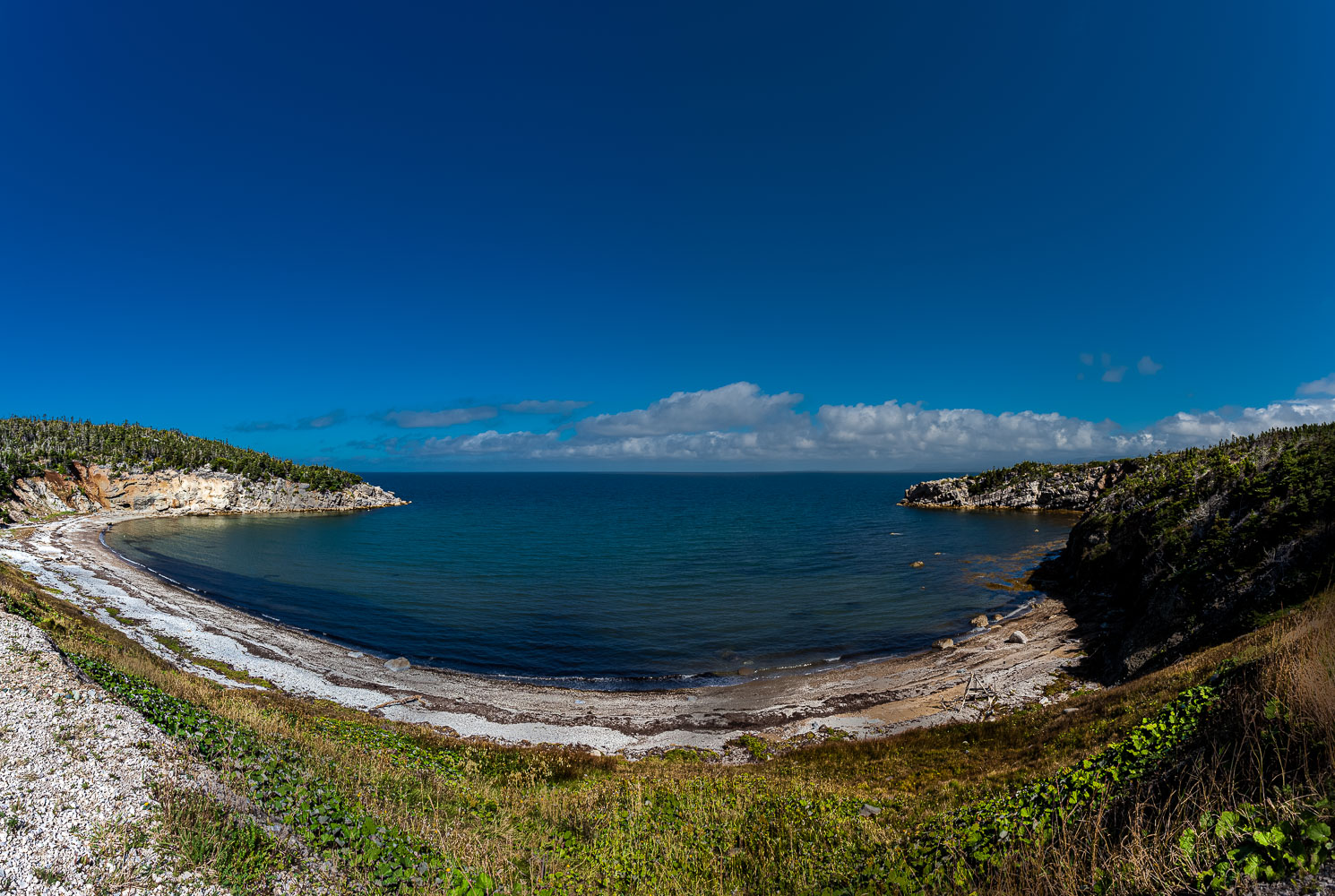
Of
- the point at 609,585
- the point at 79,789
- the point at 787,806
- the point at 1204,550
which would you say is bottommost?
the point at 609,585

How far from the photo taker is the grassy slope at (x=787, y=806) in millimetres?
6879

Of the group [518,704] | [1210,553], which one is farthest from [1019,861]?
[1210,553]

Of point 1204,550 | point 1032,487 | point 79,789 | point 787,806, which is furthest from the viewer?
point 1032,487

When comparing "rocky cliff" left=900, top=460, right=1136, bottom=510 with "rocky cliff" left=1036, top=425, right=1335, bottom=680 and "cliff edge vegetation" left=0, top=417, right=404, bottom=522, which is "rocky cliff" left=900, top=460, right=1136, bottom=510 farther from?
"cliff edge vegetation" left=0, top=417, right=404, bottom=522

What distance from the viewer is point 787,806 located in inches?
470

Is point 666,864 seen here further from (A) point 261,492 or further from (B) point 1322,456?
(A) point 261,492

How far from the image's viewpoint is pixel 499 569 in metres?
58.5

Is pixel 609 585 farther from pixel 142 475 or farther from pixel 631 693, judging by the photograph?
pixel 142 475

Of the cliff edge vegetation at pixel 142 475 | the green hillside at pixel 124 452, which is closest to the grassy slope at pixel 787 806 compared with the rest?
the cliff edge vegetation at pixel 142 475

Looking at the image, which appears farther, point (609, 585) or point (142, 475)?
point (142, 475)

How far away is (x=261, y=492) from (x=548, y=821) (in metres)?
139

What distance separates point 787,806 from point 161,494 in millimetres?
135413

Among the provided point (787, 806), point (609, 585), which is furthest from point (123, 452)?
point (787, 806)

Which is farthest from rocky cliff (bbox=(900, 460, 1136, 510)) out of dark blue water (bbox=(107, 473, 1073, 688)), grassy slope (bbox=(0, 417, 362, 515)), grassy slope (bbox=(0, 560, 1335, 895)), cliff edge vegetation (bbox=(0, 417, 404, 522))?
grassy slope (bbox=(0, 417, 362, 515))
